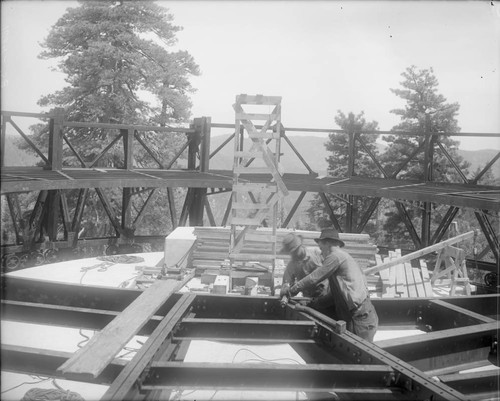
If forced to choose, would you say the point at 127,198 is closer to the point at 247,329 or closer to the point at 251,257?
the point at 251,257

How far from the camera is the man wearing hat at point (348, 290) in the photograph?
545 cm

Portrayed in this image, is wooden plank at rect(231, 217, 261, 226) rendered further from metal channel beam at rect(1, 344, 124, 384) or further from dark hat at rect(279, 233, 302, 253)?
metal channel beam at rect(1, 344, 124, 384)

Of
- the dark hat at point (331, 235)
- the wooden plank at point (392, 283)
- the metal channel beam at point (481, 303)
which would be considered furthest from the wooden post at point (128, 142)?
the metal channel beam at point (481, 303)

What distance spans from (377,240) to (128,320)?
43.6m

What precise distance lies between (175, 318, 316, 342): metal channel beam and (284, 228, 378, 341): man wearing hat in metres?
1.07

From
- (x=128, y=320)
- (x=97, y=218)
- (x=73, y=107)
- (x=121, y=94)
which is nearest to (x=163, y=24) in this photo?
(x=121, y=94)

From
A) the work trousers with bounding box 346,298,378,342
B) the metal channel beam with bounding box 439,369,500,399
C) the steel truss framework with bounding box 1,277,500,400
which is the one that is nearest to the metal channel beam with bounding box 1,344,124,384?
the steel truss framework with bounding box 1,277,500,400

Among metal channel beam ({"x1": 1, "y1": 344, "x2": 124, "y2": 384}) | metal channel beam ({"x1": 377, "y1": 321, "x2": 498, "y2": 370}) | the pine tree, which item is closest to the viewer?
metal channel beam ({"x1": 1, "y1": 344, "x2": 124, "y2": 384})

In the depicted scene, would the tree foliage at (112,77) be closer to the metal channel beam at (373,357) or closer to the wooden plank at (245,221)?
the wooden plank at (245,221)

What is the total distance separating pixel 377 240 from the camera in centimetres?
4553

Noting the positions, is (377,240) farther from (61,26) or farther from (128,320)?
(128,320)

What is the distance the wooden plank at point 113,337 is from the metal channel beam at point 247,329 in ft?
1.35

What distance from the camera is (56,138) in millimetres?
12477

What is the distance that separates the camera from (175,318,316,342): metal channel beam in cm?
420
